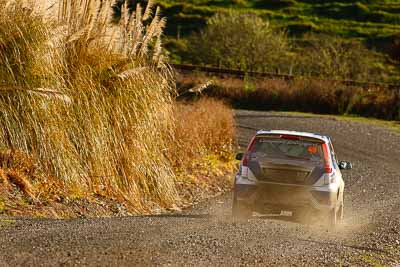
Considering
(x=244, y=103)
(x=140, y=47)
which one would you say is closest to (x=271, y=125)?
(x=244, y=103)

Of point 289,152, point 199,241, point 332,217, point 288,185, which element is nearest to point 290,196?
point 288,185

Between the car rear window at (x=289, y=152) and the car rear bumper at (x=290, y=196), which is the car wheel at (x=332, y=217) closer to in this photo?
the car rear bumper at (x=290, y=196)

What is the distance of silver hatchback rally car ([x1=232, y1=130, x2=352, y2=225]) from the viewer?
15805 millimetres

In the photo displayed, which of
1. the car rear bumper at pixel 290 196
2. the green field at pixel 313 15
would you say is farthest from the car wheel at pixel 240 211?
the green field at pixel 313 15

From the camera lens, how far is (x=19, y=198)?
1529 centimetres

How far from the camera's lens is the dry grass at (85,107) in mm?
15609

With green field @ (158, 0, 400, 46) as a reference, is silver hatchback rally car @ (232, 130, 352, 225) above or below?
above

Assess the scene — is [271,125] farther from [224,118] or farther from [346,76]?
[346,76]

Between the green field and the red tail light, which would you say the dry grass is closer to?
the red tail light

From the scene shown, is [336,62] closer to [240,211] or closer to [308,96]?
[308,96]

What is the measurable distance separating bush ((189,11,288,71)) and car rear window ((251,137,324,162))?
1657 inches

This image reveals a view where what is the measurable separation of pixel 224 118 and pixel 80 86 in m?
10.1

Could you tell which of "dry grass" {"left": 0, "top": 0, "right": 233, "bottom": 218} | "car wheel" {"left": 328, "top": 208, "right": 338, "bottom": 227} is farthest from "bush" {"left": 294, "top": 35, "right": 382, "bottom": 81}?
"car wheel" {"left": 328, "top": 208, "right": 338, "bottom": 227}

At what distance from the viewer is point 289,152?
16.7m
